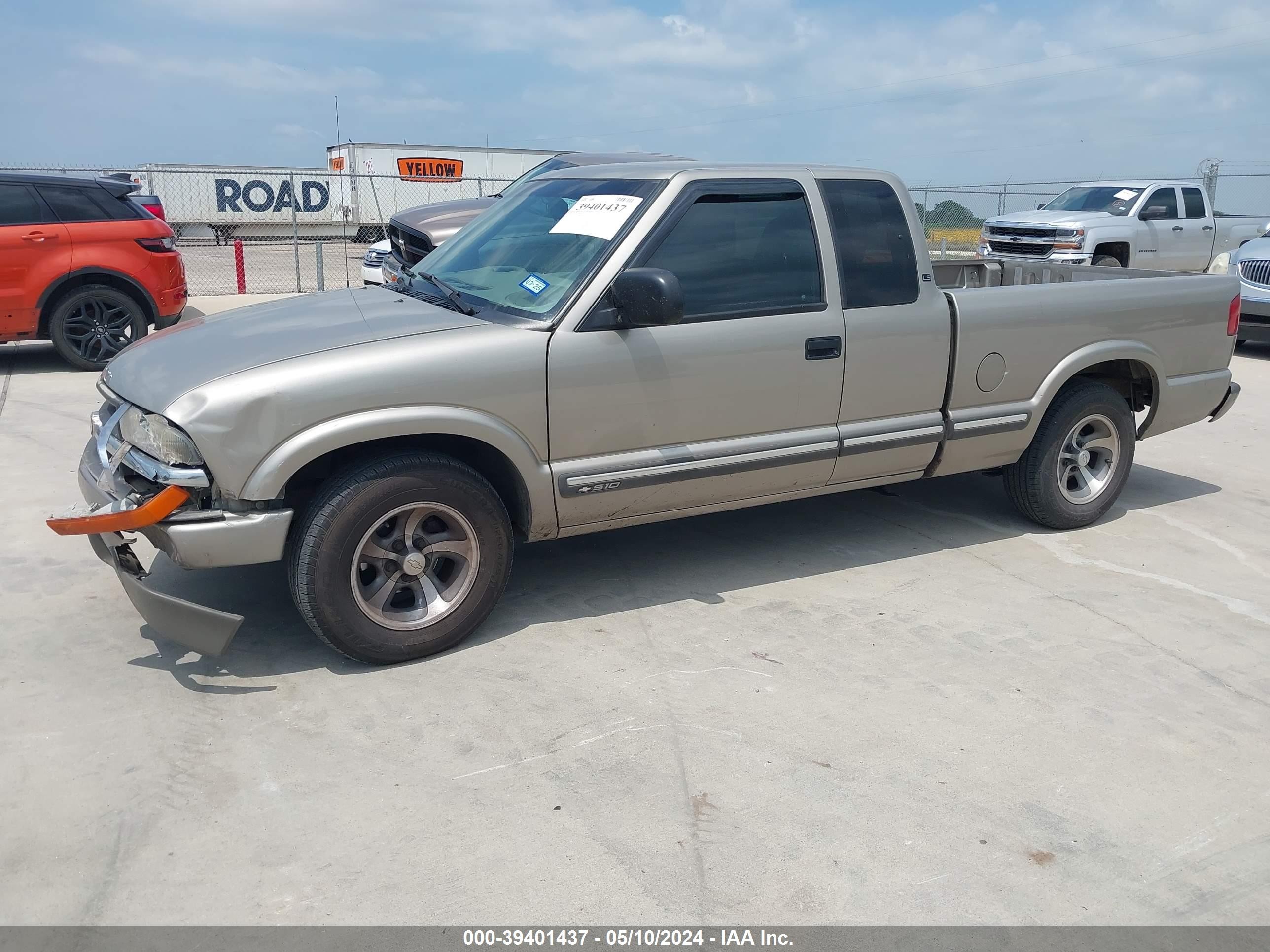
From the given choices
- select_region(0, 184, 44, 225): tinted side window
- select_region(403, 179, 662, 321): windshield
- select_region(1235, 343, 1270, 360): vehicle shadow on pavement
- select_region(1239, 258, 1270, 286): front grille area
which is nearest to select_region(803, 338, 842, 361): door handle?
select_region(403, 179, 662, 321): windshield

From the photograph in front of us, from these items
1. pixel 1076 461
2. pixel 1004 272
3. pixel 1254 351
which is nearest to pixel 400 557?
pixel 1076 461

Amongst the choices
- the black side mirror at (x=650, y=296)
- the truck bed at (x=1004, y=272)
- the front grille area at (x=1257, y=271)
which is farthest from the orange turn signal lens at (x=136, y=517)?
the front grille area at (x=1257, y=271)

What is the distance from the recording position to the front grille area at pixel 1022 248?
52.2 ft

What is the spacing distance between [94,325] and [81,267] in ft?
1.82

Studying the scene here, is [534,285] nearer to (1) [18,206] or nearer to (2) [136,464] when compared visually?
(2) [136,464]

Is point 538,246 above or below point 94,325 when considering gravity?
above

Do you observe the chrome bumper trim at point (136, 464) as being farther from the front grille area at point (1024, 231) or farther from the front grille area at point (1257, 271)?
the front grille area at point (1024, 231)

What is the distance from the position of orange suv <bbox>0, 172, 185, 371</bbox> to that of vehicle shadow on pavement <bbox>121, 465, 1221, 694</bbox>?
5.96 metres

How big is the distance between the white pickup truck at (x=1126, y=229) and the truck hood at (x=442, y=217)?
897 centimetres

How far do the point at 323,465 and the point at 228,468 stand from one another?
0.40 meters

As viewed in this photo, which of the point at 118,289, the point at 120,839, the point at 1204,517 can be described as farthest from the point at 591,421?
the point at 118,289

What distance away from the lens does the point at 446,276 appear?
4.84 meters

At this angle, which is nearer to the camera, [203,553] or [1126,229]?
[203,553]

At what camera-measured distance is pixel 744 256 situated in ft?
14.9
